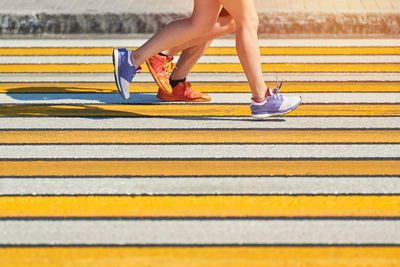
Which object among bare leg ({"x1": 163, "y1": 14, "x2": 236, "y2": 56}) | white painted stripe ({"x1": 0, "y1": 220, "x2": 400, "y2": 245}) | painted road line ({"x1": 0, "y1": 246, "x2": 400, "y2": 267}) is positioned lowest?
painted road line ({"x1": 0, "y1": 246, "x2": 400, "y2": 267})

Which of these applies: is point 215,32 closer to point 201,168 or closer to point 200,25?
point 200,25

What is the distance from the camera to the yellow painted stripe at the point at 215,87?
21.2ft

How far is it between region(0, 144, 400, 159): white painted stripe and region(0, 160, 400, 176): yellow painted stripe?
0.10 metres

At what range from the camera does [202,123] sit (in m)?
5.62

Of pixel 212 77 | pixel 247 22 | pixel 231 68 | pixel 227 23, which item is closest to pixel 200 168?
pixel 247 22

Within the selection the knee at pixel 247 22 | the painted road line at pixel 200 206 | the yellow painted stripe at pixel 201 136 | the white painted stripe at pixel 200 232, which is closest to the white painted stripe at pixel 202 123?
the yellow painted stripe at pixel 201 136

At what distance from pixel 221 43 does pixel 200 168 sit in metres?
3.57

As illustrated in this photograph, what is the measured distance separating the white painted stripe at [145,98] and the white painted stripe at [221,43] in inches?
64.7

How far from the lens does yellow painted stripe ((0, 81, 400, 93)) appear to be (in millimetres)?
6477

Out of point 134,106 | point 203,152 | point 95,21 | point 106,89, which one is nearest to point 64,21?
point 95,21

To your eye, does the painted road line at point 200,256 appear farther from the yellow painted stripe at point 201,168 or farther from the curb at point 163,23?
the curb at point 163,23

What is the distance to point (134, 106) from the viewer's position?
239 inches

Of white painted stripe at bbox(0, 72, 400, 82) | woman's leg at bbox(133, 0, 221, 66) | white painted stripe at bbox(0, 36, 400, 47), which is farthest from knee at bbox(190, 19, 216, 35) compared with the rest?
white painted stripe at bbox(0, 36, 400, 47)

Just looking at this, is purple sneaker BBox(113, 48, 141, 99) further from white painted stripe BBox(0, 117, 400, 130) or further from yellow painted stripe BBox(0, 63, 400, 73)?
yellow painted stripe BBox(0, 63, 400, 73)
